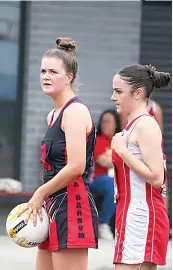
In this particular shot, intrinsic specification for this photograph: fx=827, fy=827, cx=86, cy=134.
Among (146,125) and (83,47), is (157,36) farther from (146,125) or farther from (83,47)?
(146,125)

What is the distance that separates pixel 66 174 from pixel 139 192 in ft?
1.28

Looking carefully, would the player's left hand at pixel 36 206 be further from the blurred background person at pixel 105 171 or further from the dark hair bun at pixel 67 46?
the blurred background person at pixel 105 171

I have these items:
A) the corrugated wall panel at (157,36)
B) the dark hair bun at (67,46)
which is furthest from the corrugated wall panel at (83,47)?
the dark hair bun at (67,46)

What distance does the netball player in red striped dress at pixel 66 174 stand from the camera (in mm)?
4297

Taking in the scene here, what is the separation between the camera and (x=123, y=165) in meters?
4.31

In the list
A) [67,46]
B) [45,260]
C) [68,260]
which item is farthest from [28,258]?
[67,46]

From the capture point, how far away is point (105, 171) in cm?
905

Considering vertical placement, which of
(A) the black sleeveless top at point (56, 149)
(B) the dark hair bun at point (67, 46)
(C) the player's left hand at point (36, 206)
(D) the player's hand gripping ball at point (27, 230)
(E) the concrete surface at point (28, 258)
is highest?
(B) the dark hair bun at point (67, 46)

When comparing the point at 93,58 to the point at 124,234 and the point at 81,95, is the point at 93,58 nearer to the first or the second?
the point at 81,95

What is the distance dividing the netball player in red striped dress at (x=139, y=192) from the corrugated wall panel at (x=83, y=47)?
5051mm

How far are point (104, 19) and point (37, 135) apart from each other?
154 centimetres

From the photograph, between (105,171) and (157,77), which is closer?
(157,77)

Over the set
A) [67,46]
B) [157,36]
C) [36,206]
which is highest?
[157,36]

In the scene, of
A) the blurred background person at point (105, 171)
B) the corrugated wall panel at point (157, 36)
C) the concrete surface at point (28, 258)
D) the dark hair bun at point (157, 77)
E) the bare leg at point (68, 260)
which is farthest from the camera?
the corrugated wall panel at point (157, 36)
